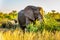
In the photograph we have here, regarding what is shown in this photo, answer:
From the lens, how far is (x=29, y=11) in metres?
3.97

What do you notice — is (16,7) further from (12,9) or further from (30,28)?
(30,28)

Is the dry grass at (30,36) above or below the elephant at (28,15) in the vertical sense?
below

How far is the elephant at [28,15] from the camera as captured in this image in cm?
389

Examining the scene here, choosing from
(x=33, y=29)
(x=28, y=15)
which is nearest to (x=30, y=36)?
(x=33, y=29)

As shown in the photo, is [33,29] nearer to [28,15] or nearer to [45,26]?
[45,26]

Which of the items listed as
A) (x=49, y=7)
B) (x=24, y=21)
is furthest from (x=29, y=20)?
(x=49, y=7)

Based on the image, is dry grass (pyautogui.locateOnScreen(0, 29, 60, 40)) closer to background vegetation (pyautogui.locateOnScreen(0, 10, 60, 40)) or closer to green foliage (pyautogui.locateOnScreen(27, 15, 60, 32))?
background vegetation (pyautogui.locateOnScreen(0, 10, 60, 40))

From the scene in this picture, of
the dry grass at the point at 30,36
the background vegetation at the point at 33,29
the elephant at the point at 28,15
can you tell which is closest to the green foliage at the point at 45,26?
the background vegetation at the point at 33,29

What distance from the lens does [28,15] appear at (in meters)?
3.98

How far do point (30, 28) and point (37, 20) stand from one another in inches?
7.5

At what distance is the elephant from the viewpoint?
12.8 ft

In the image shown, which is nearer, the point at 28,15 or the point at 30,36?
the point at 30,36

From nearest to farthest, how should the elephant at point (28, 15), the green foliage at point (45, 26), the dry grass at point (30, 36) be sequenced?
the dry grass at point (30, 36) < the green foliage at point (45, 26) < the elephant at point (28, 15)

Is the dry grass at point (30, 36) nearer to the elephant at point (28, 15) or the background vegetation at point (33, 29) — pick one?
the background vegetation at point (33, 29)
